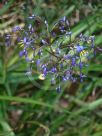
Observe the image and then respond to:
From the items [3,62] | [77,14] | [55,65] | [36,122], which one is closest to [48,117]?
[36,122]

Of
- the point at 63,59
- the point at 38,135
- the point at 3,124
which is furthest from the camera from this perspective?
the point at 38,135

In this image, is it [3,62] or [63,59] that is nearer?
[63,59]

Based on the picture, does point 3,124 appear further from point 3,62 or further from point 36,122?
point 3,62

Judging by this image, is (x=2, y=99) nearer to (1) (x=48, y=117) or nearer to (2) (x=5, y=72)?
(2) (x=5, y=72)

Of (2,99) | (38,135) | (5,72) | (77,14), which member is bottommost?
(38,135)

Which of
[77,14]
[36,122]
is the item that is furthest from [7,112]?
[77,14]

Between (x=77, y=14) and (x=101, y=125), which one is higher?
(x=77, y=14)

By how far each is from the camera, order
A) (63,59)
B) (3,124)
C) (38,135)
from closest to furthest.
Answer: (63,59) → (3,124) → (38,135)
